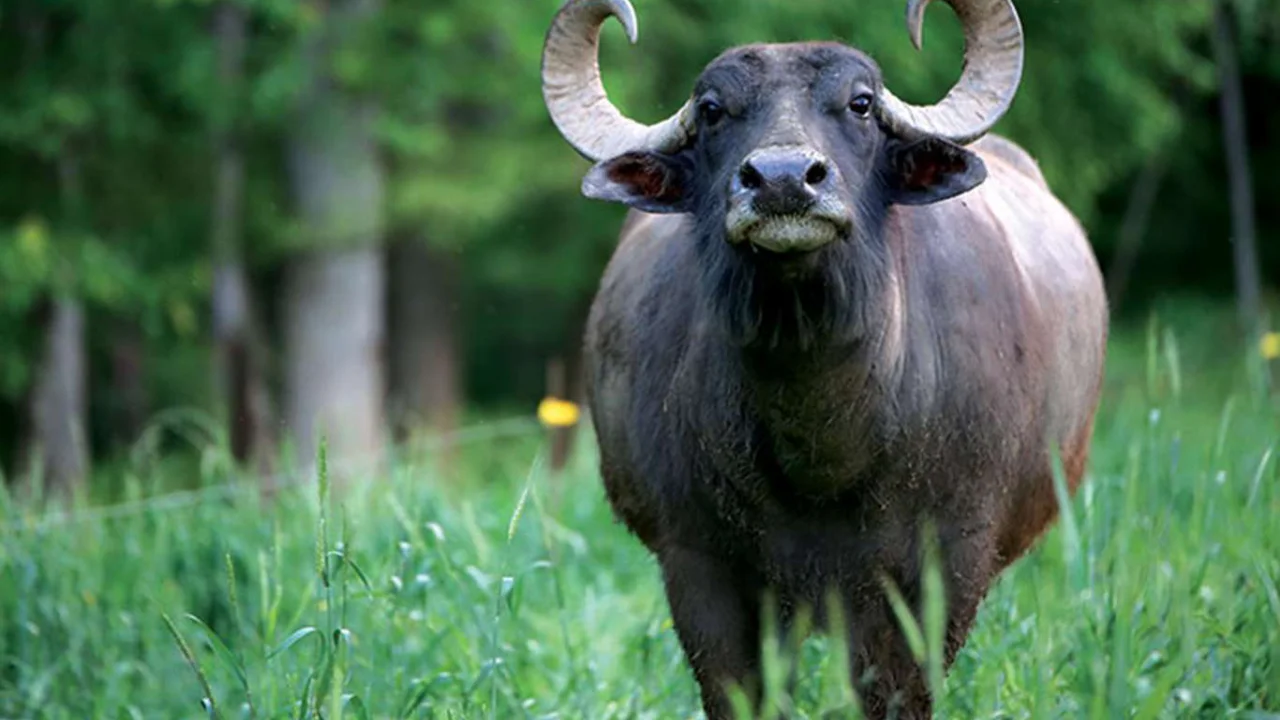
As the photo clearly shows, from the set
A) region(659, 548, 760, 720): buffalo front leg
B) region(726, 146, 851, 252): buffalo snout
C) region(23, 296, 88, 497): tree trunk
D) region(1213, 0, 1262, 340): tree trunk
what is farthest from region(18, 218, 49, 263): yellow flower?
region(726, 146, 851, 252): buffalo snout

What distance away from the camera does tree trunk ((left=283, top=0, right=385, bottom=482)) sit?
15523 mm

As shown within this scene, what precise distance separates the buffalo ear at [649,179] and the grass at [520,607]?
1.20 m

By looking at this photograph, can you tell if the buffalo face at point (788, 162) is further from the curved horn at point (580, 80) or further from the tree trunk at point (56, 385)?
the tree trunk at point (56, 385)

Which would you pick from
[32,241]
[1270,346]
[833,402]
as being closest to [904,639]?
[833,402]

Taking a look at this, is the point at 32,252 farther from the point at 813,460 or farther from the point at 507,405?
the point at 507,405

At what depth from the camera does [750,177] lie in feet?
16.7

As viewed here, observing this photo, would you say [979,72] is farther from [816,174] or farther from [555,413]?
[555,413]

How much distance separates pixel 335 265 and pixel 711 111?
36.2 feet

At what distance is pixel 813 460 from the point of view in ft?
18.7

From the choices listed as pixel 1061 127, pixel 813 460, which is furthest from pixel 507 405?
pixel 813 460

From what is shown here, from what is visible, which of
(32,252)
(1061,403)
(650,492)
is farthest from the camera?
(32,252)

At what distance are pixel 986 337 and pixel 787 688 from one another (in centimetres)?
126

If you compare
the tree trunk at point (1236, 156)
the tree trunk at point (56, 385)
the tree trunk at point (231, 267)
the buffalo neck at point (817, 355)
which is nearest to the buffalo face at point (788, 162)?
the buffalo neck at point (817, 355)

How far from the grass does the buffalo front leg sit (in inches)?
8.1
